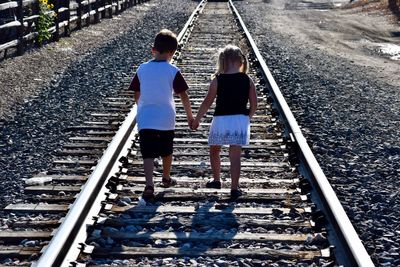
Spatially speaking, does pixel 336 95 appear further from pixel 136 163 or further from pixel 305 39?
pixel 305 39

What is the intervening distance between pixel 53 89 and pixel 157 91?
19.4ft

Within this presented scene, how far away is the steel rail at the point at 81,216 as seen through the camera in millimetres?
4176

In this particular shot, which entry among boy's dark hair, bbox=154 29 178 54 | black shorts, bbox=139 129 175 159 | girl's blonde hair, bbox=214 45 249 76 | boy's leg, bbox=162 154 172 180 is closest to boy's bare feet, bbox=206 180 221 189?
boy's leg, bbox=162 154 172 180

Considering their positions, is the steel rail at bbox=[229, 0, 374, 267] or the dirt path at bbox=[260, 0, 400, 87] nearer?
the steel rail at bbox=[229, 0, 374, 267]

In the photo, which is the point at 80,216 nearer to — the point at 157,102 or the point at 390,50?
the point at 157,102

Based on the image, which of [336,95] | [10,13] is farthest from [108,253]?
[10,13]

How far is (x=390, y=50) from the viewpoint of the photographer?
64.7 feet

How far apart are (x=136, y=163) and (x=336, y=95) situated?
213 inches

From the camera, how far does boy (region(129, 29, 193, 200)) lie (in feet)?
18.5

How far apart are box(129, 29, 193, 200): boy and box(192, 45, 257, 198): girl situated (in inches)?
9.1

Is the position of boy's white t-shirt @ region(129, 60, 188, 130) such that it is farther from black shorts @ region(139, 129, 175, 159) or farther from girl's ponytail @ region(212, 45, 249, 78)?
girl's ponytail @ region(212, 45, 249, 78)

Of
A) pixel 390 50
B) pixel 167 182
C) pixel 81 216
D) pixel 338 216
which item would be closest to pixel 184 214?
pixel 167 182

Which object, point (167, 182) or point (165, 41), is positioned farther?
point (167, 182)

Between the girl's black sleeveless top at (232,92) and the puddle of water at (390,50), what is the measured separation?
13.2 m
